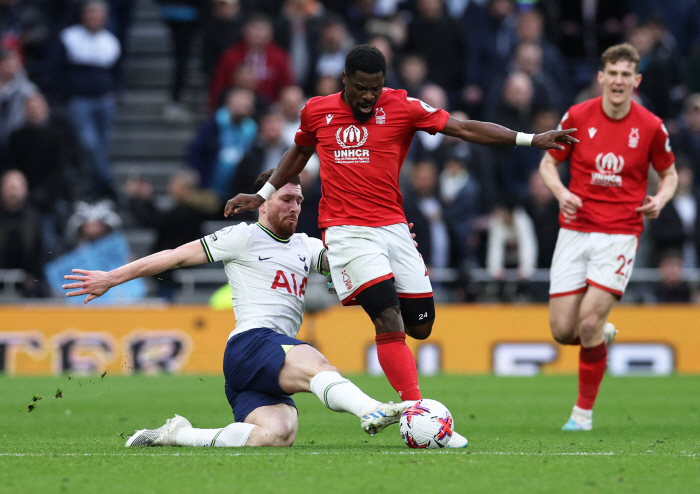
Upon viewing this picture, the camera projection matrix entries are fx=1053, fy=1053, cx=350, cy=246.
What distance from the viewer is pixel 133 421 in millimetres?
8875

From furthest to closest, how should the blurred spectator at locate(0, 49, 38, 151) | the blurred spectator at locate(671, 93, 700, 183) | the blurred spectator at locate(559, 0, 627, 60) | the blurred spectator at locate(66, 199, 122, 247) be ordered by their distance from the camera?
the blurred spectator at locate(559, 0, 627, 60), the blurred spectator at locate(0, 49, 38, 151), the blurred spectator at locate(671, 93, 700, 183), the blurred spectator at locate(66, 199, 122, 247)

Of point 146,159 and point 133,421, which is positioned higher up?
point 146,159

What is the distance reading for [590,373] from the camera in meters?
8.02

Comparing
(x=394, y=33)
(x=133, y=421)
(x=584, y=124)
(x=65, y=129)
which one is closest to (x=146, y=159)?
(x=65, y=129)

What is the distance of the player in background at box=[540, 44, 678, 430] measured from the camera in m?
8.02

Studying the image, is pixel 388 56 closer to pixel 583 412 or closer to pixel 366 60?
pixel 583 412

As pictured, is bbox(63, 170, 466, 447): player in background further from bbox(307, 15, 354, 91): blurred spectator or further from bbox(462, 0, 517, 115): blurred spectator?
bbox(462, 0, 517, 115): blurred spectator

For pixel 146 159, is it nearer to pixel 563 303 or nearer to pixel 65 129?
pixel 65 129

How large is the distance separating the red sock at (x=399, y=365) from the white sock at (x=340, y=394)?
1.00 ft

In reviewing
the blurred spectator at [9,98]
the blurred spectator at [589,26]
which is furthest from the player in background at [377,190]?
the blurred spectator at [589,26]

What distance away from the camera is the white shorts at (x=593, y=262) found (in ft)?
26.3

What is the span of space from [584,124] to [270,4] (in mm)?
11258

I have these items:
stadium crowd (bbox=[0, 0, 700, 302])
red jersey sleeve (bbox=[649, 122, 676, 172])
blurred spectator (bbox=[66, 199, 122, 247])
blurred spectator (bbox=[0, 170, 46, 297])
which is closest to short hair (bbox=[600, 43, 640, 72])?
red jersey sleeve (bbox=[649, 122, 676, 172])

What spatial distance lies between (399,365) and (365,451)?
0.55 metres
